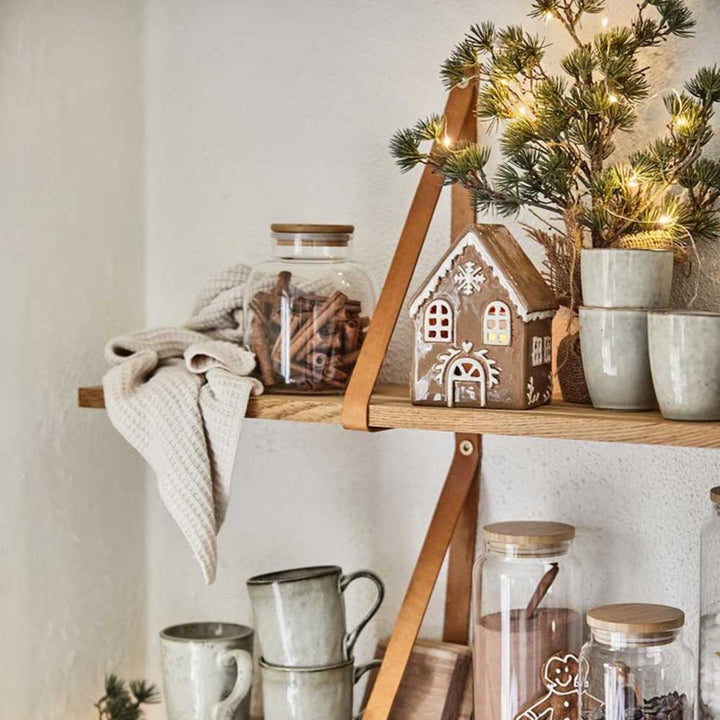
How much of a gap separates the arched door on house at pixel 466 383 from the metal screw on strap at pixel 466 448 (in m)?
0.22

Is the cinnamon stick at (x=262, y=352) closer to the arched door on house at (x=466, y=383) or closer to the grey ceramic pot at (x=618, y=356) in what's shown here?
the arched door on house at (x=466, y=383)

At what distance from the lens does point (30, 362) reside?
129cm

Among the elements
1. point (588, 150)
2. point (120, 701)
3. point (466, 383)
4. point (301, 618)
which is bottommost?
point (120, 701)

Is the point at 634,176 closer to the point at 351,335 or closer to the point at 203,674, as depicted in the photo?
the point at 351,335

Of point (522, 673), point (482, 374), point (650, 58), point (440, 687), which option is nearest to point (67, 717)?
point (440, 687)

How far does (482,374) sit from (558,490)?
24cm

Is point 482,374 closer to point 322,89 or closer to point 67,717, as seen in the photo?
point 322,89

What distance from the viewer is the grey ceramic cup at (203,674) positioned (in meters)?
1.29

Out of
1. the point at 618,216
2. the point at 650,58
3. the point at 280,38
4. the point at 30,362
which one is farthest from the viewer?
the point at 280,38

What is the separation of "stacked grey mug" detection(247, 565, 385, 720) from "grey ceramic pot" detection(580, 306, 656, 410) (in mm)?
374

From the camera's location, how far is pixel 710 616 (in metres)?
1.10

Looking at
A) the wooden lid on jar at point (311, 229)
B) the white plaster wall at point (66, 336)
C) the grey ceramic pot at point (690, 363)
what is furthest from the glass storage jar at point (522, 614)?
the white plaster wall at point (66, 336)

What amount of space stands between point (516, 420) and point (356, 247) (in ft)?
1.32

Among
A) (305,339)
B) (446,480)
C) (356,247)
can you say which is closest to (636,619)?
(446,480)
